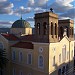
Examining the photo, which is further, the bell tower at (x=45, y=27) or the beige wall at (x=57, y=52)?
the beige wall at (x=57, y=52)

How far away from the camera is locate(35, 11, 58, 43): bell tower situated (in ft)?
88.1

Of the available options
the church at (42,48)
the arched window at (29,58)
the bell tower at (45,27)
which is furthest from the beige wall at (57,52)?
the arched window at (29,58)

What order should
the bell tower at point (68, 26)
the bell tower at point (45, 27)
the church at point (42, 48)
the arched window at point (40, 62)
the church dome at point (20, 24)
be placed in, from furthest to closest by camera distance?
the church dome at point (20, 24) → the bell tower at point (68, 26) → the arched window at point (40, 62) → the church at point (42, 48) → the bell tower at point (45, 27)

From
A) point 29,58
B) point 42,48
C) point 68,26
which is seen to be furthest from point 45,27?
point 68,26

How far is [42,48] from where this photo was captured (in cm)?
2717

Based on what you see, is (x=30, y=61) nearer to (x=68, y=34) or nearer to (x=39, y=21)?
(x=39, y=21)

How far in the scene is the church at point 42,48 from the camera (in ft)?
88.8

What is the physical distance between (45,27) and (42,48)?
338cm

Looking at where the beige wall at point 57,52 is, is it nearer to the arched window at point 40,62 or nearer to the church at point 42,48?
the church at point 42,48

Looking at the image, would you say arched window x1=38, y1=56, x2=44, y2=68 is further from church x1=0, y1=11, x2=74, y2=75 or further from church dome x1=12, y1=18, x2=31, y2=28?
church dome x1=12, y1=18, x2=31, y2=28

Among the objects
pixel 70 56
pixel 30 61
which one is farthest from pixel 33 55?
pixel 70 56

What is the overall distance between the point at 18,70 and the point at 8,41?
230 inches

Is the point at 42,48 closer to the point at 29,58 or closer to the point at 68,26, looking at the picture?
the point at 29,58

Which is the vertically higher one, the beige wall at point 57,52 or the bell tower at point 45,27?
the bell tower at point 45,27
